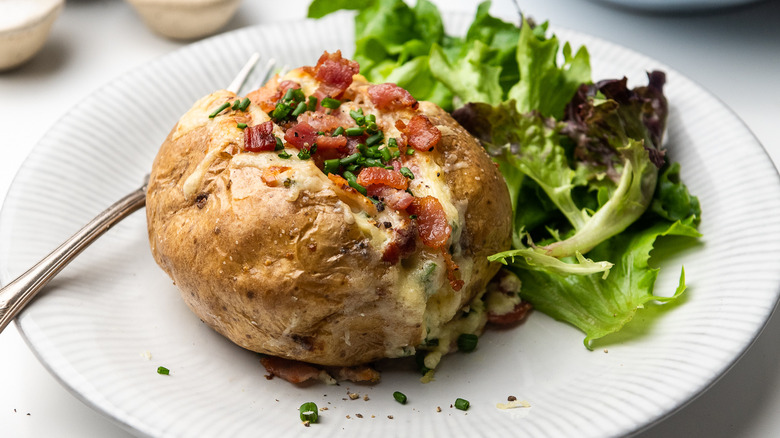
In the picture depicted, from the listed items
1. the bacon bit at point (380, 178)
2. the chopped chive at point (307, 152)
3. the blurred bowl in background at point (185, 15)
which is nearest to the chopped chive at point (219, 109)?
the chopped chive at point (307, 152)

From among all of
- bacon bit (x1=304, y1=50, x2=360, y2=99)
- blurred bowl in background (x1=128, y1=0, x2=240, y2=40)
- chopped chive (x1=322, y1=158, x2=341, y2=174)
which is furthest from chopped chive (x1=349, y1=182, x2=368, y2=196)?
blurred bowl in background (x1=128, y1=0, x2=240, y2=40)

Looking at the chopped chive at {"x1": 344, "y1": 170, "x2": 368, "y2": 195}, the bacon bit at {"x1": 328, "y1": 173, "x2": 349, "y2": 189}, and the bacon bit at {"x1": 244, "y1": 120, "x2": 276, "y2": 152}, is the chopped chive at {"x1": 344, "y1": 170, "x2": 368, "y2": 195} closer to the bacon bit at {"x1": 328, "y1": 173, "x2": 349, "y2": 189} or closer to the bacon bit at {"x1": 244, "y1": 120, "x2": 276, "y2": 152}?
the bacon bit at {"x1": 328, "y1": 173, "x2": 349, "y2": 189}

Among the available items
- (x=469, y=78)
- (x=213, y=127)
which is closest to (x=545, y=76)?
(x=469, y=78)

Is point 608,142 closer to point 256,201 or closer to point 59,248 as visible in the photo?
point 256,201

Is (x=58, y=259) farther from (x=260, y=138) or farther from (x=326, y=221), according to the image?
(x=326, y=221)

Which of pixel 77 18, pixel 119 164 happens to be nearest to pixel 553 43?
pixel 119 164
